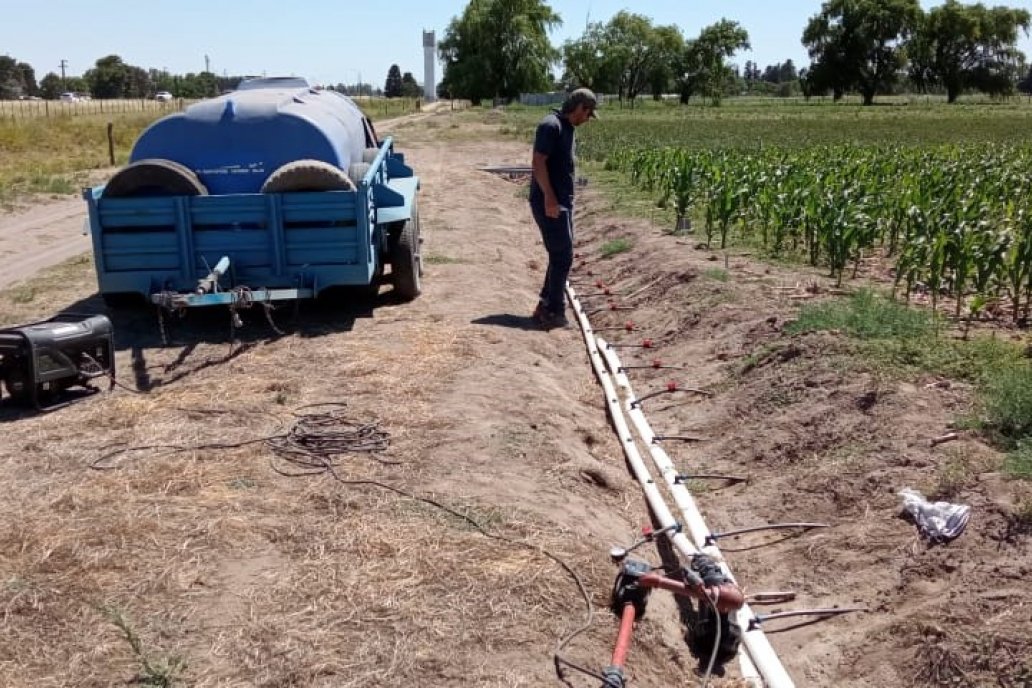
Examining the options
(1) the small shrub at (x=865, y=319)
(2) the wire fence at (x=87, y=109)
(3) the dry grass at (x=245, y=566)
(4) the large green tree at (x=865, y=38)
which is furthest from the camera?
(4) the large green tree at (x=865, y=38)

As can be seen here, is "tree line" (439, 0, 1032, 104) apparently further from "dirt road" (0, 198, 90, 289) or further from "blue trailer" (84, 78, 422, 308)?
"blue trailer" (84, 78, 422, 308)

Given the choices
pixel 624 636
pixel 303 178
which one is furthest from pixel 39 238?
pixel 624 636

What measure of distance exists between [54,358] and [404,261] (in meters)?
3.81

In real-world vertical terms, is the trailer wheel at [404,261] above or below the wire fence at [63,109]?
below

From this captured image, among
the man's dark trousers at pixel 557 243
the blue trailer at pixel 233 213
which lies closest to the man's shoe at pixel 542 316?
the man's dark trousers at pixel 557 243

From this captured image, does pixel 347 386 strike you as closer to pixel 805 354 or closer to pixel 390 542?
pixel 390 542

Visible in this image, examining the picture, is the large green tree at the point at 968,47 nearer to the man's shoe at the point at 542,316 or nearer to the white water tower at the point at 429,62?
the white water tower at the point at 429,62

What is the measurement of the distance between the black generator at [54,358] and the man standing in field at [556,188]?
4.00m

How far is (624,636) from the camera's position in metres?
3.86

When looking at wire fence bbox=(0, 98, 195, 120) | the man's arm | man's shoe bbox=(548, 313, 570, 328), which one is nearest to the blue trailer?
the man's arm

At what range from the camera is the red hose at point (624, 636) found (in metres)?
3.72

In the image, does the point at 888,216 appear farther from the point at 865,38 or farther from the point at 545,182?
the point at 865,38

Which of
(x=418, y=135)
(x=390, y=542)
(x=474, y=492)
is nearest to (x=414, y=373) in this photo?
(x=474, y=492)

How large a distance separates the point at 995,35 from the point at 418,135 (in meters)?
82.1
